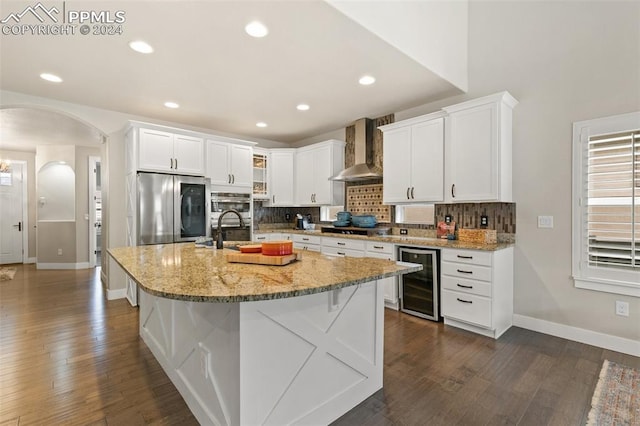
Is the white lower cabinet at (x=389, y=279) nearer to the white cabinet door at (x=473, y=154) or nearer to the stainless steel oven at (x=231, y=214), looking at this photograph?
the white cabinet door at (x=473, y=154)

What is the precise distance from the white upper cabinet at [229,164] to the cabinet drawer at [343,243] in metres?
1.71

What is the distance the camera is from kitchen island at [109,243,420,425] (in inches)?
54.9

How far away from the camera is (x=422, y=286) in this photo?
11.6 feet

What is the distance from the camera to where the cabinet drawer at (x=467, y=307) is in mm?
3006

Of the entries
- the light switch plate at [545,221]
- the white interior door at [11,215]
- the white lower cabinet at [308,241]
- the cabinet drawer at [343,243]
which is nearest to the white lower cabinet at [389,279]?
the cabinet drawer at [343,243]

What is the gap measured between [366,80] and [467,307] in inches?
103

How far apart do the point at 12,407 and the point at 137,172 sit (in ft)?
9.12

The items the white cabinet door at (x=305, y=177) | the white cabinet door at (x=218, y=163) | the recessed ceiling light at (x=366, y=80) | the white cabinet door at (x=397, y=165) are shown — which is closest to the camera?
the recessed ceiling light at (x=366, y=80)

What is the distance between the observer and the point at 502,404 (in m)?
1.96

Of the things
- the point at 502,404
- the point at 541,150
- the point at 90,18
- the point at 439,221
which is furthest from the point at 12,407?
the point at 541,150

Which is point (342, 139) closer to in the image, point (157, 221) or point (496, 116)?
point (496, 116)

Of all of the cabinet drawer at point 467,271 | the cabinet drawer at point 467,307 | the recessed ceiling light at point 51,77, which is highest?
Result: the recessed ceiling light at point 51,77

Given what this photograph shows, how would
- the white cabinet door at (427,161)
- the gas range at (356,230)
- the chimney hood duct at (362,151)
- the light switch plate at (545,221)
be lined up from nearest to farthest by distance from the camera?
the light switch plate at (545,221)
the white cabinet door at (427,161)
the gas range at (356,230)
the chimney hood duct at (362,151)

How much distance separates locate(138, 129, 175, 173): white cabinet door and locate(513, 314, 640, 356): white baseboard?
15.5ft
